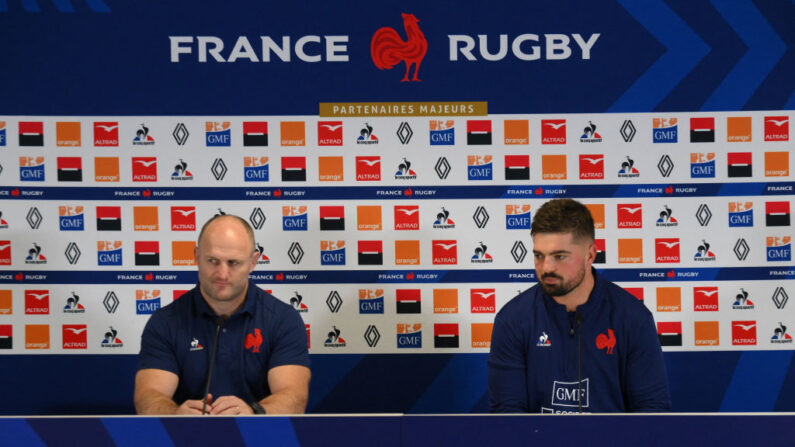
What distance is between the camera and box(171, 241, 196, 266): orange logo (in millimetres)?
2891

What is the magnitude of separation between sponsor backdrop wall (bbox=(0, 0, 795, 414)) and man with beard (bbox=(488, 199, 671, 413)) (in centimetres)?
72

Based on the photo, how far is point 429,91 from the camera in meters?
2.88

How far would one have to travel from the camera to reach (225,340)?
2.25 m

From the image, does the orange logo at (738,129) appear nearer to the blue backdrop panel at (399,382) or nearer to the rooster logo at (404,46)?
the blue backdrop panel at (399,382)

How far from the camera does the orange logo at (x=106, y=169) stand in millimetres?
2879

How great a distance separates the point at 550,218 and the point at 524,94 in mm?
918

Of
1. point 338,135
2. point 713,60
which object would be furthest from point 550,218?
point 713,60

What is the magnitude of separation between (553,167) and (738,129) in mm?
790

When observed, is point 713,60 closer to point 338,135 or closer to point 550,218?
point 550,218

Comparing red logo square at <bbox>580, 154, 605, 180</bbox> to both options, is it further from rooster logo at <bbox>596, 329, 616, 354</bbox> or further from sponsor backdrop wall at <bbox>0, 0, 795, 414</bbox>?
rooster logo at <bbox>596, 329, 616, 354</bbox>

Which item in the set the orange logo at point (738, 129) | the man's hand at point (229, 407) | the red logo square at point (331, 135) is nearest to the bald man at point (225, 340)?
the man's hand at point (229, 407)

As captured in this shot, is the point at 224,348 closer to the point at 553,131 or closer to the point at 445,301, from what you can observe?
the point at 445,301

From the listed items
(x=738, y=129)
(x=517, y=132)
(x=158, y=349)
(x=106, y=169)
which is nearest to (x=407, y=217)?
(x=517, y=132)

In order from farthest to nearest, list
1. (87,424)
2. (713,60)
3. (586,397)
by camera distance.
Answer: (713,60)
(586,397)
(87,424)
